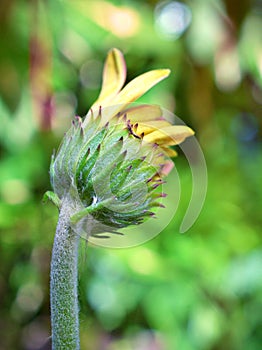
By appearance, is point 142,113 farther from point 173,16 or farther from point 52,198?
point 173,16

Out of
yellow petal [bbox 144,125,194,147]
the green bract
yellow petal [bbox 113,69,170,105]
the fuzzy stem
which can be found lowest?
the fuzzy stem

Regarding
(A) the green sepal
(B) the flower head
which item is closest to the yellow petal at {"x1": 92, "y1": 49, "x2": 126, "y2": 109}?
(B) the flower head

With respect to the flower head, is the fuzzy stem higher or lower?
lower

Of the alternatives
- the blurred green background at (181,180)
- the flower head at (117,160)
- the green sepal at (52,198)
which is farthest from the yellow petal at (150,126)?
the blurred green background at (181,180)

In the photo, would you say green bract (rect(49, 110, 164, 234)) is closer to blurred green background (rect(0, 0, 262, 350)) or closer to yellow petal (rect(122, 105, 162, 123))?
yellow petal (rect(122, 105, 162, 123))

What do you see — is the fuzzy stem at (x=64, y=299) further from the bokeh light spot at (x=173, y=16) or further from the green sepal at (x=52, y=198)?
the bokeh light spot at (x=173, y=16)

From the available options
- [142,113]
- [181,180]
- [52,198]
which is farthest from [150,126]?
[181,180]

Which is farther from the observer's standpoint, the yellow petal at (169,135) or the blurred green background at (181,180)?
the blurred green background at (181,180)
